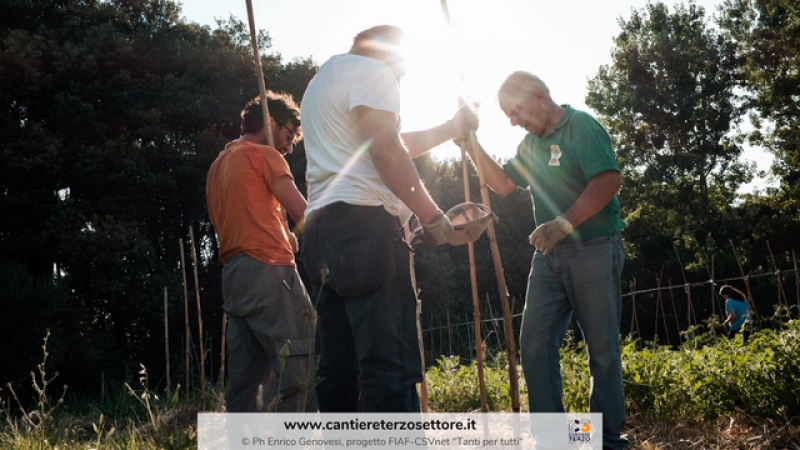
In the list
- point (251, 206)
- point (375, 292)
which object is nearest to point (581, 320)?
point (375, 292)

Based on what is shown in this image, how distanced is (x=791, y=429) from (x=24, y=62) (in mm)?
12542

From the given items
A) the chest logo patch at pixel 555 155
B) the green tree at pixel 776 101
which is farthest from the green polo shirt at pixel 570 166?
the green tree at pixel 776 101

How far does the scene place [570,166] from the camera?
2.69 m

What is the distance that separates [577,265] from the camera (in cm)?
256

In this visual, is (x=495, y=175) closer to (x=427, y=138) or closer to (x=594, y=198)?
(x=427, y=138)

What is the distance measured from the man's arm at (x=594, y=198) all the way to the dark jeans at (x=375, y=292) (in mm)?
822

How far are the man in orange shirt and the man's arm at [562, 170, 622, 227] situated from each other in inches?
40.5

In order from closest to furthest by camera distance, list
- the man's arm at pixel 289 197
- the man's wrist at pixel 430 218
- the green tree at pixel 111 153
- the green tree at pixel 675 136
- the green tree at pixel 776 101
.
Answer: the man's wrist at pixel 430 218 < the man's arm at pixel 289 197 < the green tree at pixel 111 153 < the green tree at pixel 776 101 < the green tree at pixel 675 136

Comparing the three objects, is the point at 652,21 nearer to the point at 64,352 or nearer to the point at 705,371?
the point at 64,352

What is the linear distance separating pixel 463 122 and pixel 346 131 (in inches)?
28.3

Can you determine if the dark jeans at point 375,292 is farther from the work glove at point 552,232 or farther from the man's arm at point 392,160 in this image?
the work glove at point 552,232

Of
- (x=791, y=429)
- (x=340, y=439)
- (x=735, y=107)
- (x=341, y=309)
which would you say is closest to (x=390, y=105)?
(x=341, y=309)

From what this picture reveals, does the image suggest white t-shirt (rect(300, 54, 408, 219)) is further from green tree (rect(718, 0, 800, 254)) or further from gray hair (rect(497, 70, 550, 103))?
green tree (rect(718, 0, 800, 254))

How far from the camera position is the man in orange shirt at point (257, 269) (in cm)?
263
